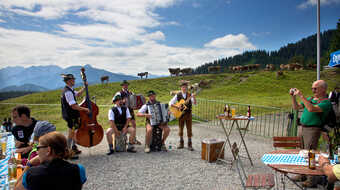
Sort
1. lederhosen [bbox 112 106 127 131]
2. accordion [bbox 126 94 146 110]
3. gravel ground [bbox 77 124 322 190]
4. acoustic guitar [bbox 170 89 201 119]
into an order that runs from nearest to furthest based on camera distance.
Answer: gravel ground [bbox 77 124 322 190]
lederhosen [bbox 112 106 127 131]
acoustic guitar [bbox 170 89 201 119]
accordion [bbox 126 94 146 110]

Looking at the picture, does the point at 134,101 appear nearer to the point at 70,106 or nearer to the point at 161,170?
the point at 70,106

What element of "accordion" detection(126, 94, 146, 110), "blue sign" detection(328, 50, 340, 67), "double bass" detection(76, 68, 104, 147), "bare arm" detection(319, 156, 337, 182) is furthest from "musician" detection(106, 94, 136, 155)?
"blue sign" detection(328, 50, 340, 67)

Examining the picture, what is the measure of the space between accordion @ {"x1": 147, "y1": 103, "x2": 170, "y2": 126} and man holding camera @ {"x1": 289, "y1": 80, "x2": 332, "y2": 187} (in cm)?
377

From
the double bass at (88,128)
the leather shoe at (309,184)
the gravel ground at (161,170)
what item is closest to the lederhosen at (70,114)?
the double bass at (88,128)

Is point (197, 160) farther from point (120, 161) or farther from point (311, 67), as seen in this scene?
point (311, 67)

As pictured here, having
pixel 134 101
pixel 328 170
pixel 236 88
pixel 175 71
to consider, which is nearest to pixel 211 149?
pixel 328 170

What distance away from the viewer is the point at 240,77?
3819cm

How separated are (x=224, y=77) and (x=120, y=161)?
3532cm

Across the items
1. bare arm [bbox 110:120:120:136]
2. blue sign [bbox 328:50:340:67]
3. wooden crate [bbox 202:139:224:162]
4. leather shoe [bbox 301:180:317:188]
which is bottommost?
leather shoe [bbox 301:180:317:188]

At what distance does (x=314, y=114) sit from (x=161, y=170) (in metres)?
3.60

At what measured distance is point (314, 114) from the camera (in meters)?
4.18

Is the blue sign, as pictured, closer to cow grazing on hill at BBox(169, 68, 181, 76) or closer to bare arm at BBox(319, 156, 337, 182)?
bare arm at BBox(319, 156, 337, 182)

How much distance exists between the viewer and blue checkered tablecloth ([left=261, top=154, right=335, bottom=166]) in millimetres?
3205

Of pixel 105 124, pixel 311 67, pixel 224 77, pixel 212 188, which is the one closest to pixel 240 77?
pixel 224 77
